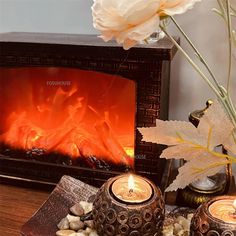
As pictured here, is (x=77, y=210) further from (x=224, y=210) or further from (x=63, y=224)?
(x=224, y=210)

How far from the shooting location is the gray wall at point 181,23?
3.58 ft

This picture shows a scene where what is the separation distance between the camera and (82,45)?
2.94ft

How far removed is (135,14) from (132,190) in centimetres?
36

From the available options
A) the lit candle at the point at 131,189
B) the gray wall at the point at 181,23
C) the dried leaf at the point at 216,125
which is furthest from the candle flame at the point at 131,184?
the gray wall at the point at 181,23

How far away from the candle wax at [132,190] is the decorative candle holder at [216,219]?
96 millimetres

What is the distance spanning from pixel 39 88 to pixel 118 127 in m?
0.24

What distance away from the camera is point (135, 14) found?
409 millimetres

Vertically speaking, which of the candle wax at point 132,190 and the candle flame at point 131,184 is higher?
the candle flame at point 131,184

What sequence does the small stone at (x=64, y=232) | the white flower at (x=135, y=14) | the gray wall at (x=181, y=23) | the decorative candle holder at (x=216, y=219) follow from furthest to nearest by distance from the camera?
the gray wall at (x=181, y=23) → the small stone at (x=64, y=232) → the decorative candle holder at (x=216, y=219) → the white flower at (x=135, y=14)

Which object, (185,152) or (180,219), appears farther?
(180,219)

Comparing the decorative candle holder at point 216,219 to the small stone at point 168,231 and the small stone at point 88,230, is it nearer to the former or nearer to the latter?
the small stone at point 168,231

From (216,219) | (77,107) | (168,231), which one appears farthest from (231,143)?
(77,107)

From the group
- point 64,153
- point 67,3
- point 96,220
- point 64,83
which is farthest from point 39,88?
point 96,220

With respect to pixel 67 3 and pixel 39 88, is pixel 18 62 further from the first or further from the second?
pixel 67 3
